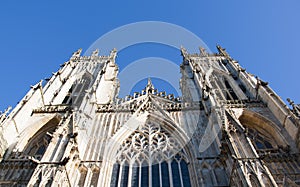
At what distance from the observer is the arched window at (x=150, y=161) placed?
12.6 metres

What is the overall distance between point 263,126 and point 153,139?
20.1 feet

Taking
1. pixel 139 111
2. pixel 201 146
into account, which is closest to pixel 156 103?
pixel 139 111

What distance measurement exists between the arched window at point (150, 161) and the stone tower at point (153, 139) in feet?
0.15

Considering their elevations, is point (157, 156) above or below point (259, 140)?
below

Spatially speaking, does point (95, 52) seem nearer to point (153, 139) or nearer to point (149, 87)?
point (149, 87)

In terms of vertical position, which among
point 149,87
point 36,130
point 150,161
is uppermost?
point 149,87

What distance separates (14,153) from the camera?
553 inches

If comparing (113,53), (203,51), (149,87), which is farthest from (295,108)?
(113,53)

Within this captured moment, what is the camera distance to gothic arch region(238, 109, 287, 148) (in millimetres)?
14875

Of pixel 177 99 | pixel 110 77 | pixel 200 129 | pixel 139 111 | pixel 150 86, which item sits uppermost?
pixel 110 77

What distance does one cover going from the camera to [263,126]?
1620 cm

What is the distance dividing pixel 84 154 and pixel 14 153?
3473mm

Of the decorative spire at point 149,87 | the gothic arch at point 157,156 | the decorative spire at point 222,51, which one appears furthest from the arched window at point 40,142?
the decorative spire at point 222,51

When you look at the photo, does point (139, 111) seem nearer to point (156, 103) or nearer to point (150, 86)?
point (156, 103)
